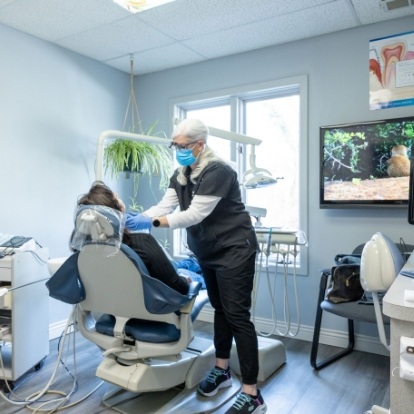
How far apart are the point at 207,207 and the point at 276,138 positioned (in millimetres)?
1581

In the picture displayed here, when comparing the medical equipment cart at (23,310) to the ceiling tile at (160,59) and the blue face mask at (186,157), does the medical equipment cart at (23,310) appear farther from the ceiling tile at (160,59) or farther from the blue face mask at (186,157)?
the ceiling tile at (160,59)

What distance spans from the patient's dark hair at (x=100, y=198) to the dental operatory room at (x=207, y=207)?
0.03 ft

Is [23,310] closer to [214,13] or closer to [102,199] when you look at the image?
[102,199]

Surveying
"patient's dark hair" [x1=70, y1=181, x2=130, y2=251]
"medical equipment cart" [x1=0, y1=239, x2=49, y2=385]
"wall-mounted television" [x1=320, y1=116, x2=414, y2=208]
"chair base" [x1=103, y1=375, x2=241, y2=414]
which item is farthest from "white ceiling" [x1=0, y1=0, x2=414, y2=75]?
"chair base" [x1=103, y1=375, x2=241, y2=414]

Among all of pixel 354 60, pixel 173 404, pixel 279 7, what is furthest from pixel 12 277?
pixel 354 60

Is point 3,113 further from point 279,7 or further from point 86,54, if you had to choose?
point 279,7

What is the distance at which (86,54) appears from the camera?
3035 millimetres

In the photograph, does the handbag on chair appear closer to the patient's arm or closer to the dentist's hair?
the patient's arm

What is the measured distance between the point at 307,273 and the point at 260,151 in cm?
106

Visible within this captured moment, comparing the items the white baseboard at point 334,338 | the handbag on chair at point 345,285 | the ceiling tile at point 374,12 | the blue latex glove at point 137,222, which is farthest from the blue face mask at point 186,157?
the white baseboard at point 334,338

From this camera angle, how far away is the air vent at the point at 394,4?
85.9 inches

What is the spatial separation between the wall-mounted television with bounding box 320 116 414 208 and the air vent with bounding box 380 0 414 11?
67cm

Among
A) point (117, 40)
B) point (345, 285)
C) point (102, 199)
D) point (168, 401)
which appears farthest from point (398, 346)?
point (117, 40)

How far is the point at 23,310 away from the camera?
2.08m
